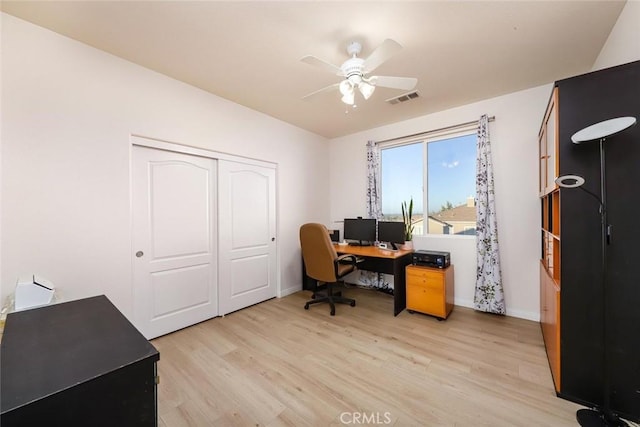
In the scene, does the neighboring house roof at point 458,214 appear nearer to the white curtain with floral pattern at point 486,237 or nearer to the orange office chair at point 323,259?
the white curtain with floral pattern at point 486,237

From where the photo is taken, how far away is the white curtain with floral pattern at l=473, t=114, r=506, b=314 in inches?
121

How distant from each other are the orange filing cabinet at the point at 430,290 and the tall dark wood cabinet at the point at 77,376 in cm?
285

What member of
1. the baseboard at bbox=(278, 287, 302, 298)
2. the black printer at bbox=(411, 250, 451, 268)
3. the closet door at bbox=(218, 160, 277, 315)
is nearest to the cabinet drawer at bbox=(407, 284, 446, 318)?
the black printer at bbox=(411, 250, 451, 268)

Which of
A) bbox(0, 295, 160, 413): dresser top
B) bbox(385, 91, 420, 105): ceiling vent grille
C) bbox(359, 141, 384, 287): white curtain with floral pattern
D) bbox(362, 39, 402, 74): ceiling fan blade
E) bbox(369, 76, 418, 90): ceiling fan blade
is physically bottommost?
bbox(0, 295, 160, 413): dresser top

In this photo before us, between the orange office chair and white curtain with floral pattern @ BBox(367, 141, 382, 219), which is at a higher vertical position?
white curtain with floral pattern @ BBox(367, 141, 382, 219)

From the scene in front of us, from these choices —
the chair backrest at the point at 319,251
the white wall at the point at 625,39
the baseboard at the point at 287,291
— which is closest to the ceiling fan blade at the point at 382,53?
the white wall at the point at 625,39

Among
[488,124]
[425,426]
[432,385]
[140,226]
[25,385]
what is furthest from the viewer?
[488,124]

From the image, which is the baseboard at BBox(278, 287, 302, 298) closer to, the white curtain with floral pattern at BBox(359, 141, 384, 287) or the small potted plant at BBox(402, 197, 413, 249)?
the white curtain with floral pattern at BBox(359, 141, 384, 287)

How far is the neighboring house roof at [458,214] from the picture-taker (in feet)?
11.2

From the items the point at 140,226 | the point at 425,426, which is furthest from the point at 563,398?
the point at 140,226

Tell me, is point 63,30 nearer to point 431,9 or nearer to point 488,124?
point 431,9

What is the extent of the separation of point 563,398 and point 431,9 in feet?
9.42

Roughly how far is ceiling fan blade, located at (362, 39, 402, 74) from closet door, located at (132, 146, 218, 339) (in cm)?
→ 215

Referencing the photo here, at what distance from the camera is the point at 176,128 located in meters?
2.71
